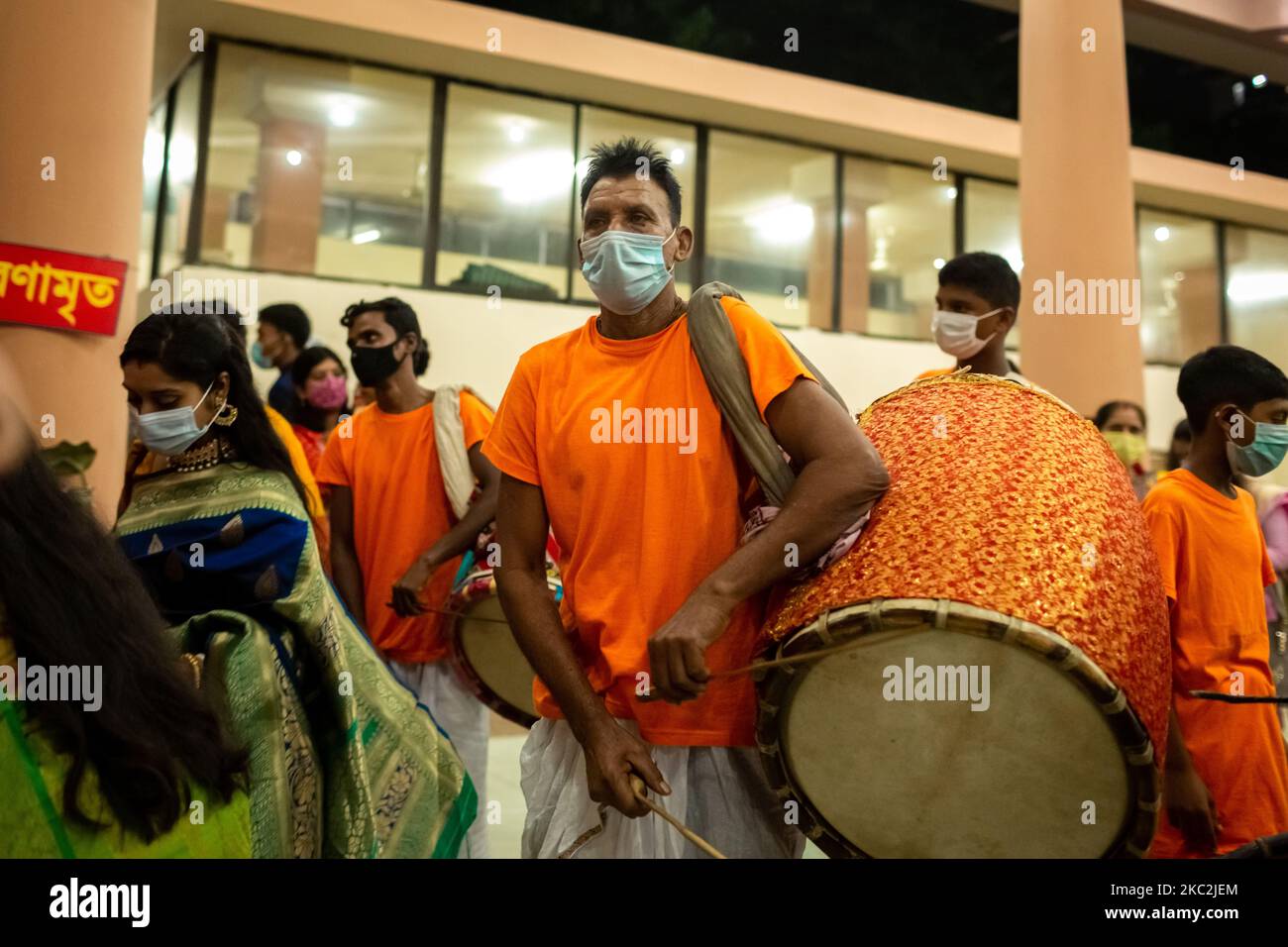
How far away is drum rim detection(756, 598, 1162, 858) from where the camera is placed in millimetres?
1803

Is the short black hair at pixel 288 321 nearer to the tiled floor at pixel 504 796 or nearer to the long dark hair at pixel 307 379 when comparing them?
the long dark hair at pixel 307 379

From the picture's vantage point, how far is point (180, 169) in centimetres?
1020

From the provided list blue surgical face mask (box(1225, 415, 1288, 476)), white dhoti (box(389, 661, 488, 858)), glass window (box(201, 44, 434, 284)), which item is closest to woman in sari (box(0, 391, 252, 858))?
white dhoti (box(389, 661, 488, 858))

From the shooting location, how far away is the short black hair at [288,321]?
5664 mm

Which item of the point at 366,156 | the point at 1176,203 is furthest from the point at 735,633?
the point at 1176,203

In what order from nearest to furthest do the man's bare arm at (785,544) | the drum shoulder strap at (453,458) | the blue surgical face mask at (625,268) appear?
the man's bare arm at (785,544), the blue surgical face mask at (625,268), the drum shoulder strap at (453,458)

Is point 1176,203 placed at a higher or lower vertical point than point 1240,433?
higher

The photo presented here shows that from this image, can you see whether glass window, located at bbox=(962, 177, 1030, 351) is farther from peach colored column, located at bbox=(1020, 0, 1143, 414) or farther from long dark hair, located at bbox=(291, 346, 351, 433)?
long dark hair, located at bbox=(291, 346, 351, 433)

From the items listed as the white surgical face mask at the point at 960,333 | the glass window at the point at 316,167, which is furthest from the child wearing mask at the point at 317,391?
the glass window at the point at 316,167

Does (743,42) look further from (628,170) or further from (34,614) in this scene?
(34,614)

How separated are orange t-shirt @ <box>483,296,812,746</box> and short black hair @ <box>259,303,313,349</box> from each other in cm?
372

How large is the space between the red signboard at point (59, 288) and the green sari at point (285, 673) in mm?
2964

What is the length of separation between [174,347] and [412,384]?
1.47 metres

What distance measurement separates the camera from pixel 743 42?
498 inches
